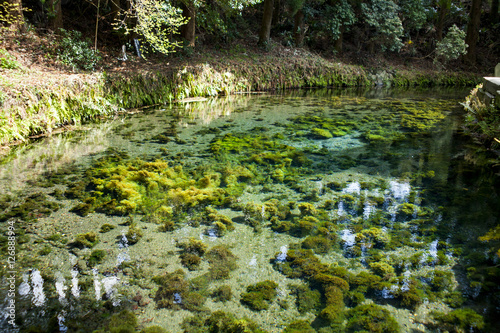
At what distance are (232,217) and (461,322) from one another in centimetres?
223

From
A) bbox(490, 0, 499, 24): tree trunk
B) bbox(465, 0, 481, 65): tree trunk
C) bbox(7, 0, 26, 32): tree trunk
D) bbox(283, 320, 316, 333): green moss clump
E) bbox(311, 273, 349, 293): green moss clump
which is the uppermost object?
bbox(490, 0, 499, 24): tree trunk

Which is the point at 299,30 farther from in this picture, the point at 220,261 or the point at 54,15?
the point at 220,261

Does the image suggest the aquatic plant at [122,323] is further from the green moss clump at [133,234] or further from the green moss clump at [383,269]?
the green moss clump at [383,269]

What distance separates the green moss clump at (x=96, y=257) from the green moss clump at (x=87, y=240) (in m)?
0.14

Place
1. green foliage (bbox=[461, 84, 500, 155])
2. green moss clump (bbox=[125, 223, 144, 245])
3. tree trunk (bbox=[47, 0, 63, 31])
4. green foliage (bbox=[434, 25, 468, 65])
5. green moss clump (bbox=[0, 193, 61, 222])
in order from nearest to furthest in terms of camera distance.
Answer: green moss clump (bbox=[125, 223, 144, 245])
green moss clump (bbox=[0, 193, 61, 222])
green foliage (bbox=[461, 84, 500, 155])
tree trunk (bbox=[47, 0, 63, 31])
green foliage (bbox=[434, 25, 468, 65])

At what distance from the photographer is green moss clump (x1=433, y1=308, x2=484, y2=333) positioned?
219 cm

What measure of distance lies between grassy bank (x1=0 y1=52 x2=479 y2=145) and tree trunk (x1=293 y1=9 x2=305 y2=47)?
1.33m

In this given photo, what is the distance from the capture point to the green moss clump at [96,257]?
A: 9.27ft

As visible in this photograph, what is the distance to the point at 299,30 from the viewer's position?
52.4ft

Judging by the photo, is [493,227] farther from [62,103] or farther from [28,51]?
[28,51]

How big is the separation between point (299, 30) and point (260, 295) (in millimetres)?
15680

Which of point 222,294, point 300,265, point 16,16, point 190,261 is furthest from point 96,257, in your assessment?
point 16,16

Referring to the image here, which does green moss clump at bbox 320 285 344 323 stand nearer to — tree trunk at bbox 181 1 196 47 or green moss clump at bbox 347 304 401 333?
green moss clump at bbox 347 304 401 333

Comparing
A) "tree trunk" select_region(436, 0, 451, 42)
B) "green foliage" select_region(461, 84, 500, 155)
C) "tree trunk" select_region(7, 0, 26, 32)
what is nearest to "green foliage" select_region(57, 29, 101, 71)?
"tree trunk" select_region(7, 0, 26, 32)
